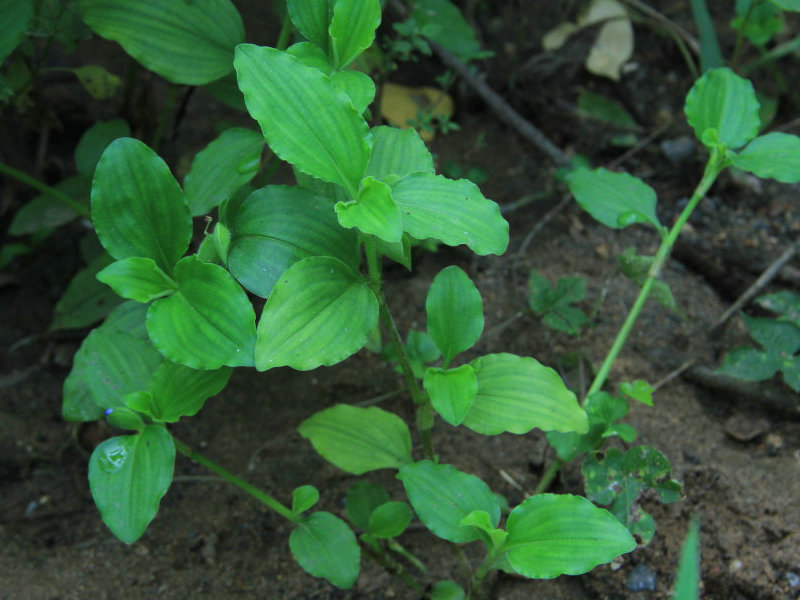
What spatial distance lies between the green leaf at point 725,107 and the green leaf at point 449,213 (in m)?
0.72

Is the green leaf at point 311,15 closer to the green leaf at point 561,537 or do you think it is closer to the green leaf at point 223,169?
the green leaf at point 223,169

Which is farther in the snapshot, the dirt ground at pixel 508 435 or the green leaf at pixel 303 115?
the dirt ground at pixel 508 435

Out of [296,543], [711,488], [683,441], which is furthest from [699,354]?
[296,543]

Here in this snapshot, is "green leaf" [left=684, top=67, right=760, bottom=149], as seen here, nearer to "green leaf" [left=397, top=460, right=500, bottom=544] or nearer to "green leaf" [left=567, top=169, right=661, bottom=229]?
"green leaf" [left=567, top=169, right=661, bottom=229]

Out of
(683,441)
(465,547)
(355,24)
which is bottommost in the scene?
(465,547)

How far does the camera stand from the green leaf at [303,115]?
1.04m

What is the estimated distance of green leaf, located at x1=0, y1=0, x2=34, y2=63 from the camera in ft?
4.62

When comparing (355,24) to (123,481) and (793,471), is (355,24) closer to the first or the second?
(123,481)

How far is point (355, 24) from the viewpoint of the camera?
121cm

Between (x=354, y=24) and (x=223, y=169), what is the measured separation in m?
0.37

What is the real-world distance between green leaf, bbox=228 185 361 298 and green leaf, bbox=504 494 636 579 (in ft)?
1.52

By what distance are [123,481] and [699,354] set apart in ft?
4.27

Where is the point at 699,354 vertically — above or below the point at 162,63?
below

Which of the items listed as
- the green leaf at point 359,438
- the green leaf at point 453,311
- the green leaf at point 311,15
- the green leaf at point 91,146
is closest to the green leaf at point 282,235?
the green leaf at point 453,311
